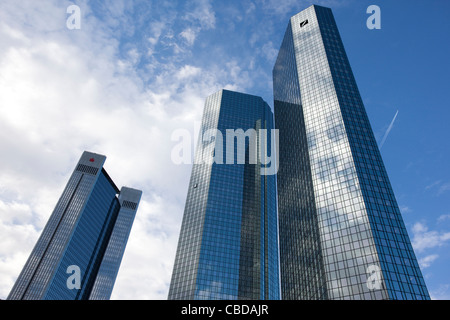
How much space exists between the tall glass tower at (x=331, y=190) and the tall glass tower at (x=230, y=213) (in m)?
14.0

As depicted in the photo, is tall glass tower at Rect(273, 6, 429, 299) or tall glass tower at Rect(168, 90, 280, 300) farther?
tall glass tower at Rect(168, 90, 280, 300)

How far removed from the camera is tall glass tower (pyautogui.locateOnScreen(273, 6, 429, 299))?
75.6 metres

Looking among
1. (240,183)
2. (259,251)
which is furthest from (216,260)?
(240,183)

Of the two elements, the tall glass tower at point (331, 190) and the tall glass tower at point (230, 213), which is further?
the tall glass tower at point (230, 213)

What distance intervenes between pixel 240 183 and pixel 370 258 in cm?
8950

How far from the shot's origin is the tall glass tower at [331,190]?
2975 inches

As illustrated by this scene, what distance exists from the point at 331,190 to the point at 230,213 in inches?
2413

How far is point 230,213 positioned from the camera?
14675 centimetres

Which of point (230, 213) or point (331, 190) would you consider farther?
point (230, 213)

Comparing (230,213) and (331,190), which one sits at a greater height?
(230,213)

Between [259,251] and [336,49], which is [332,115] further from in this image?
[259,251]

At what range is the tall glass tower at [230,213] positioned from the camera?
12538cm

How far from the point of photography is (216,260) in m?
129

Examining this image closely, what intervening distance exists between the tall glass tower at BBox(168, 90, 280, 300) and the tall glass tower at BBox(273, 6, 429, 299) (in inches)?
551
